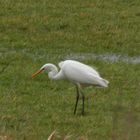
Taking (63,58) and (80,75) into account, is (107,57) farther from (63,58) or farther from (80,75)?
(80,75)

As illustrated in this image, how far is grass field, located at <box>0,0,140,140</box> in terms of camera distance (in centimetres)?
878

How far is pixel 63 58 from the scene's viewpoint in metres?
14.3

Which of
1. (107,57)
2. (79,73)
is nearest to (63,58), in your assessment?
(107,57)

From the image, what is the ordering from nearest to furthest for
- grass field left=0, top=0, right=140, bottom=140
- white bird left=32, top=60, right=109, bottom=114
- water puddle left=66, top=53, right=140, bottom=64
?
grass field left=0, top=0, right=140, bottom=140, white bird left=32, top=60, right=109, bottom=114, water puddle left=66, top=53, right=140, bottom=64

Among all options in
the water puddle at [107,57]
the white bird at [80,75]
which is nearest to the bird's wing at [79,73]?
the white bird at [80,75]

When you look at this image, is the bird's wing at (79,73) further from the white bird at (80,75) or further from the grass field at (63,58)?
the grass field at (63,58)

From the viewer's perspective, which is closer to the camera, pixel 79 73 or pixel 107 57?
pixel 79 73

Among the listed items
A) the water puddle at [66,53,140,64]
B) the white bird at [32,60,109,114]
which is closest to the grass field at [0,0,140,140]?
the water puddle at [66,53,140,64]

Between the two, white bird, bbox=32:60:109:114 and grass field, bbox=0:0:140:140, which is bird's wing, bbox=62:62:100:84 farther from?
grass field, bbox=0:0:140:140

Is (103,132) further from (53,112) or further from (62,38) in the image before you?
(62,38)

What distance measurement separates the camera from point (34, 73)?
12.5 meters

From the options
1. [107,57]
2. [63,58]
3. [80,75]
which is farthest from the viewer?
[107,57]

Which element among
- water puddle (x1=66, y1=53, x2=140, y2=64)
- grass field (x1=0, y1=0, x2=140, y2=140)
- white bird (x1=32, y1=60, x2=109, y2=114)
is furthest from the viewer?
water puddle (x1=66, y1=53, x2=140, y2=64)

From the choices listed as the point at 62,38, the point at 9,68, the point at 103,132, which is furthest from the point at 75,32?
the point at 103,132
